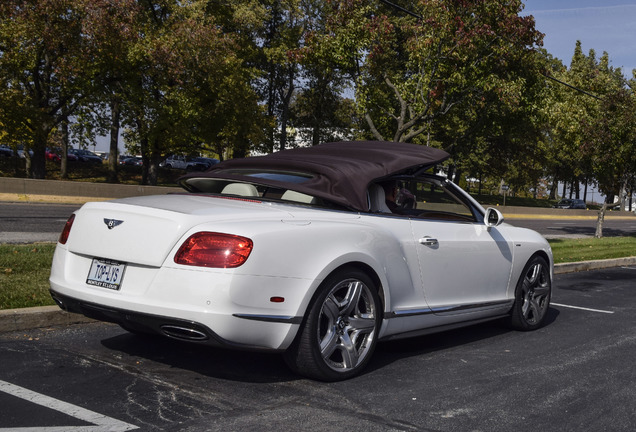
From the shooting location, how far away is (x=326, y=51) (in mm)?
20156

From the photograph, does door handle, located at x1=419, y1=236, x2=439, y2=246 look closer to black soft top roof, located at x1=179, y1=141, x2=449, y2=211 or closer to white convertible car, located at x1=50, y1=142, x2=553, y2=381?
white convertible car, located at x1=50, y1=142, x2=553, y2=381

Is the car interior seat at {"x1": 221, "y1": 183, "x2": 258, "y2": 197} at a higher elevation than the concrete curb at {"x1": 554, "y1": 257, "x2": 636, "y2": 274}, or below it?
higher

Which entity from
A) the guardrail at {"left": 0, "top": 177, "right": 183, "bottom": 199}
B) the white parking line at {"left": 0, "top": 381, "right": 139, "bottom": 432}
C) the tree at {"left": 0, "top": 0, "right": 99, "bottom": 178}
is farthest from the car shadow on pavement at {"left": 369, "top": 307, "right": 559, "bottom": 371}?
the tree at {"left": 0, "top": 0, "right": 99, "bottom": 178}

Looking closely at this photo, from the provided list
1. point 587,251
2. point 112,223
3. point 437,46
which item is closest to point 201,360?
point 112,223

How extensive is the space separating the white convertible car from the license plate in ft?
0.04

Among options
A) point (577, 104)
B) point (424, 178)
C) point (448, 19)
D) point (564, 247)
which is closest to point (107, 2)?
point (448, 19)

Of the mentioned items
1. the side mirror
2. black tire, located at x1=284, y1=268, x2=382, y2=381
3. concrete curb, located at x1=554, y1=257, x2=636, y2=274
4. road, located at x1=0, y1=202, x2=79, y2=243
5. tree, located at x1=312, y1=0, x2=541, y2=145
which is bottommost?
concrete curb, located at x1=554, y1=257, x2=636, y2=274

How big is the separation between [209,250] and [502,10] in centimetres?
1729

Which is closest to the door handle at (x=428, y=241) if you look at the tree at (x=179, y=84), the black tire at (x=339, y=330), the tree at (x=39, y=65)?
the black tire at (x=339, y=330)

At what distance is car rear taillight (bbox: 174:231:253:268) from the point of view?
3975 millimetres

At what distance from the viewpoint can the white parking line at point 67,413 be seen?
341cm

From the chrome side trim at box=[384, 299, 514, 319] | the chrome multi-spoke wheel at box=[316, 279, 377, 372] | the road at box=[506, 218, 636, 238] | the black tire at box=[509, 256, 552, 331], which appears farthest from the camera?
the road at box=[506, 218, 636, 238]

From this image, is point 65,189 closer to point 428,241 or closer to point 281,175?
point 281,175

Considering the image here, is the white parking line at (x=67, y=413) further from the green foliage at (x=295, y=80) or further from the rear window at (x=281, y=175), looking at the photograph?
the green foliage at (x=295, y=80)
